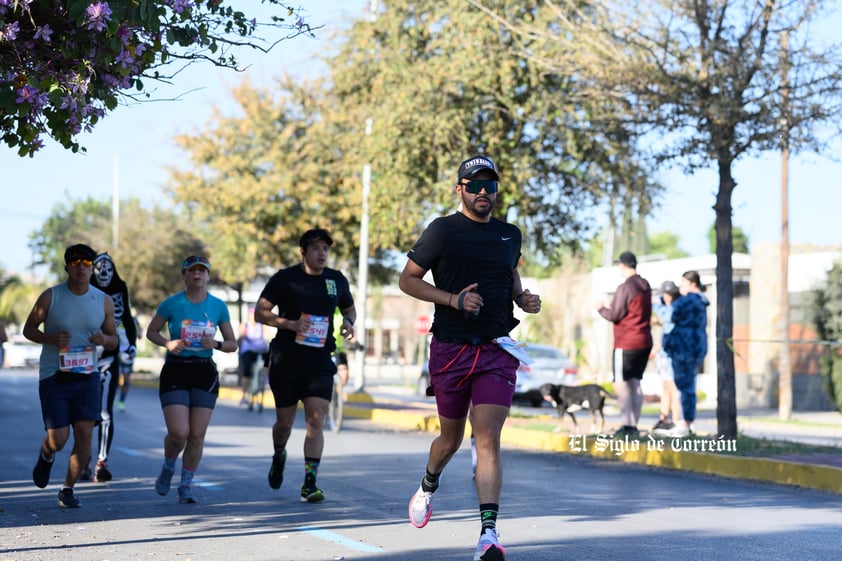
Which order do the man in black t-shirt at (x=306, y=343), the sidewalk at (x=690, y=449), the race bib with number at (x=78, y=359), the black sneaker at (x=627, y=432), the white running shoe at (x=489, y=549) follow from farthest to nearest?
1. the black sneaker at (x=627, y=432)
2. the sidewalk at (x=690, y=449)
3. the man in black t-shirt at (x=306, y=343)
4. the race bib with number at (x=78, y=359)
5. the white running shoe at (x=489, y=549)

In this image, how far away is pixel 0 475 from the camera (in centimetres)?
1169

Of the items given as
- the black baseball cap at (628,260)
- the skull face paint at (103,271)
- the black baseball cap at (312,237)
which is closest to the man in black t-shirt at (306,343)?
the black baseball cap at (312,237)

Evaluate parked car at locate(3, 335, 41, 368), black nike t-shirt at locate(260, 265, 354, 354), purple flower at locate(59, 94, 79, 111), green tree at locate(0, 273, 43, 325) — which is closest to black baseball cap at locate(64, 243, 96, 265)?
black nike t-shirt at locate(260, 265, 354, 354)

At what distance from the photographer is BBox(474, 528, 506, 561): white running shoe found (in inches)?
252

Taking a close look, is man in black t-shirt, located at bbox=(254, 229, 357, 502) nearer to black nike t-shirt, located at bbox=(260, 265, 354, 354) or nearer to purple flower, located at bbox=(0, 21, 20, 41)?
black nike t-shirt, located at bbox=(260, 265, 354, 354)

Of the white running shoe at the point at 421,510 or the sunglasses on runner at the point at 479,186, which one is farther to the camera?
the white running shoe at the point at 421,510

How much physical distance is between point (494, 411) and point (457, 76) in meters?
12.9

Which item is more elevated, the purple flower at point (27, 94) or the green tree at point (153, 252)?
the green tree at point (153, 252)

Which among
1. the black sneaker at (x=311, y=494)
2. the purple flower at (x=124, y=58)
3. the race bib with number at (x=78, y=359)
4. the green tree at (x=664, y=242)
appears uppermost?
the green tree at (x=664, y=242)

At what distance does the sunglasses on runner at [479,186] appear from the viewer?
6.96 m

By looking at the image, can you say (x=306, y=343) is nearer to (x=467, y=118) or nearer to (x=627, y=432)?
(x=627, y=432)

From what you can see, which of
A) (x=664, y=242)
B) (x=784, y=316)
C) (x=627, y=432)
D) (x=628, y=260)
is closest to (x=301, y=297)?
(x=628, y=260)

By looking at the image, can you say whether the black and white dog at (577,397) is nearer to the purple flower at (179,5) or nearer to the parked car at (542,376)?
the purple flower at (179,5)

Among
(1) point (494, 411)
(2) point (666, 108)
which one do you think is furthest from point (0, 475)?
(2) point (666, 108)
